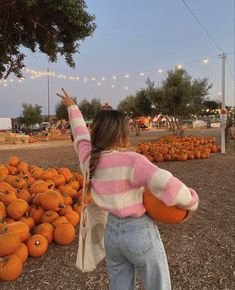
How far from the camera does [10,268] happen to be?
3.16 m

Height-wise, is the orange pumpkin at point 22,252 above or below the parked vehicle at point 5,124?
below

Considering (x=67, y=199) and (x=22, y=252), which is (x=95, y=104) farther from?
(x=22, y=252)

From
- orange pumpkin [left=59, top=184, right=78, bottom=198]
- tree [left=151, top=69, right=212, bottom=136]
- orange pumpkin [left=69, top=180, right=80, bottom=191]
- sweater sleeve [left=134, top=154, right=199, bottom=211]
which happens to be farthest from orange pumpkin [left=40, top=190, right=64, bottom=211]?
tree [left=151, top=69, right=212, bottom=136]

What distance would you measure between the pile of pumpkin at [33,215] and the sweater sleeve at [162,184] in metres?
2.05

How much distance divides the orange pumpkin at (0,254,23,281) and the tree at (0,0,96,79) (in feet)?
9.83

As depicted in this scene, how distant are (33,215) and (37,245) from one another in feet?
2.19

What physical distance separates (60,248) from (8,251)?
0.74 meters

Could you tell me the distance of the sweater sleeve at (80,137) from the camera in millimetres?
2256

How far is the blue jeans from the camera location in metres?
1.91

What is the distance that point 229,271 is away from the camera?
3.28m

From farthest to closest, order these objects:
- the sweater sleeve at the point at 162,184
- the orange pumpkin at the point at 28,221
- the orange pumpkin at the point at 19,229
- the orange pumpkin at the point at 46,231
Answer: the orange pumpkin at the point at 28,221
the orange pumpkin at the point at 46,231
the orange pumpkin at the point at 19,229
the sweater sleeve at the point at 162,184

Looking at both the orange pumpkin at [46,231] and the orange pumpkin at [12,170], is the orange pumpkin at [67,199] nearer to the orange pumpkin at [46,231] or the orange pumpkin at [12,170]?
the orange pumpkin at [46,231]

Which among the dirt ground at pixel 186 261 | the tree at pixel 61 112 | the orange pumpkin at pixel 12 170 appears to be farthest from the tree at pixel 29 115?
the dirt ground at pixel 186 261

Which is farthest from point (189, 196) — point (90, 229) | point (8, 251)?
point (8, 251)
